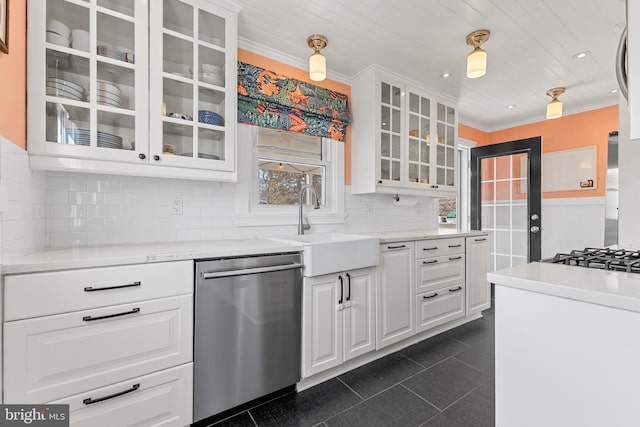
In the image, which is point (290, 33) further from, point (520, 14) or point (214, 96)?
point (520, 14)

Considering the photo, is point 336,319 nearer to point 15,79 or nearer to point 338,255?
point 338,255

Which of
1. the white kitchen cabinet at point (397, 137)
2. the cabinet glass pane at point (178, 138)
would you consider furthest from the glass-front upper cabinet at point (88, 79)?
the white kitchen cabinet at point (397, 137)

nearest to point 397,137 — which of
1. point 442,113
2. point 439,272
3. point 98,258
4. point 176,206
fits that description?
point 442,113

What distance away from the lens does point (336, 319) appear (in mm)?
1898

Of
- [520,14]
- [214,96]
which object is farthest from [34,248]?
[520,14]

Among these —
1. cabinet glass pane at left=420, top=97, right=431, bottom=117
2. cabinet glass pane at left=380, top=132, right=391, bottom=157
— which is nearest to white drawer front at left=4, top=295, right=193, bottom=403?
cabinet glass pane at left=380, top=132, right=391, bottom=157

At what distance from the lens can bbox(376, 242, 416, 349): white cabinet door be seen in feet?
7.12

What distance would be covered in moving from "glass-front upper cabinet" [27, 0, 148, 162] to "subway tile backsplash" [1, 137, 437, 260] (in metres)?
0.21

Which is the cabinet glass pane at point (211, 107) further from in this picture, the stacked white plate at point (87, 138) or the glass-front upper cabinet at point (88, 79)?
the stacked white plate at point (87, 138)

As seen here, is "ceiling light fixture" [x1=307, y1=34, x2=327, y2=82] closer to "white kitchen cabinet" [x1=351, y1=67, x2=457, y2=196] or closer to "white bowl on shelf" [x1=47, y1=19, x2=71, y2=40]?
"white kitchen cabinet" [x1=351, y1=67, x2=457, y2=196]

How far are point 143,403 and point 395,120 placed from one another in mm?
2759

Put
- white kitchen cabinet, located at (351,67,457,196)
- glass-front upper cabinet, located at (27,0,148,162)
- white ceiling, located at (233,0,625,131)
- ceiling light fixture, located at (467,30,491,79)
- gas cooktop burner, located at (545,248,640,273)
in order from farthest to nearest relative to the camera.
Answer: white kitchen cabinet, located at (351,67,457,196), ceiling light fixture, located at (467,30,491,79), white ceiling, located at (233,0,625,131), glass-front upper cabinet, located at (27,0,148,162), gas cooktop burner, located at (545,248,640,273)

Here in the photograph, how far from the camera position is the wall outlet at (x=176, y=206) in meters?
1.91

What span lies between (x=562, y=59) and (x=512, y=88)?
0.60 meters
